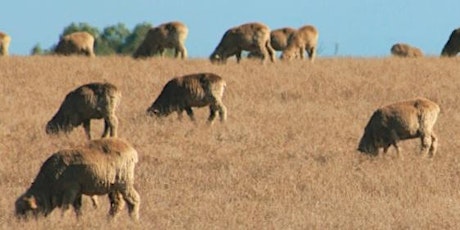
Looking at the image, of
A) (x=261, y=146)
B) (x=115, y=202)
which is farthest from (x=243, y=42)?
(x=115, y=202)

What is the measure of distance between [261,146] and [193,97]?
3.43 m

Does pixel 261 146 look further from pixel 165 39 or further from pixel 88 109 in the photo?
pixel 165 39

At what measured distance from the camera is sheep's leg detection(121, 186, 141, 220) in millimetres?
14523

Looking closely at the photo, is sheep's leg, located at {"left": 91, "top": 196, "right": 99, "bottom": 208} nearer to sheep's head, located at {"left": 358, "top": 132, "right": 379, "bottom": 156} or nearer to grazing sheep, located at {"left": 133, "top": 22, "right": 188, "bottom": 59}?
sheep's head, located at {"left": 358, "top": 132, "right": 379, "bottom": 156}

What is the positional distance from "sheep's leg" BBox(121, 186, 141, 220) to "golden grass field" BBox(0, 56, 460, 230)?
0.48ft

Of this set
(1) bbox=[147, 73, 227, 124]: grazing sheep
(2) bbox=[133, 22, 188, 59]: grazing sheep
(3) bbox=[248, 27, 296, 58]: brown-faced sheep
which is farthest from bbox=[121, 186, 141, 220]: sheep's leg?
(3) bbox=[248, 27, 296, 58]: brown-faced sheep

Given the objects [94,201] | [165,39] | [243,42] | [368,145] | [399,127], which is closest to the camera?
[94,201]

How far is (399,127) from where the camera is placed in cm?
2019

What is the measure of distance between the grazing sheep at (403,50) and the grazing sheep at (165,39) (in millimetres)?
8262

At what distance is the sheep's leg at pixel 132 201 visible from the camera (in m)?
14.5

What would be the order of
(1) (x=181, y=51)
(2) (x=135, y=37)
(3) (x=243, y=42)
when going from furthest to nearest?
(2) (x=135, y=37) < (1) (x=181, y=51) < (3) (x=243, y=42)

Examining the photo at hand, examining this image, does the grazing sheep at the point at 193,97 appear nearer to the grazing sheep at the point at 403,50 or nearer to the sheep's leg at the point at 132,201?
the sheep's leg at the point at 132,201

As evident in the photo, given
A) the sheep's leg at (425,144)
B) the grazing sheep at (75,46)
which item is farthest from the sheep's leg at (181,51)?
the sheep's leg at (425,144)

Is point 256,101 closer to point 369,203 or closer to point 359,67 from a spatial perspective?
point 359,67
